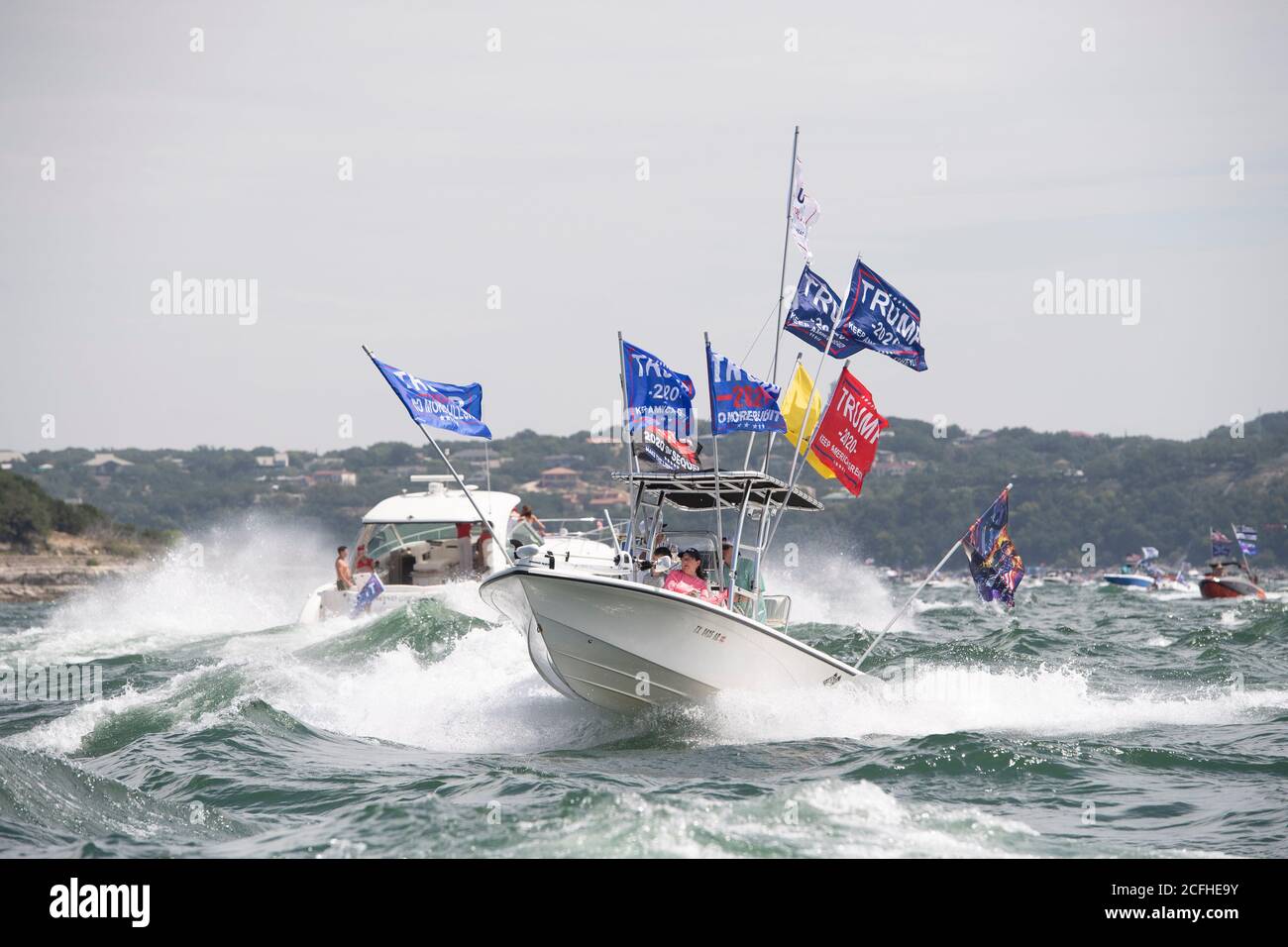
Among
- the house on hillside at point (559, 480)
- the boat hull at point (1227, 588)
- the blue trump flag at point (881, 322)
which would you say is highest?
the blue trump flag at point (881, 322)

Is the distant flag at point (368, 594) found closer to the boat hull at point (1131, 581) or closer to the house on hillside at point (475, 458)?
the boat hull at point (1131, 581)

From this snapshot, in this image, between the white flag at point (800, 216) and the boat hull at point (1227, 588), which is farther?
the boat hull at point (1227, 588)

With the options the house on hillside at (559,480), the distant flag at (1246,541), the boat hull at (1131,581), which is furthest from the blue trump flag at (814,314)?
the house on hillside at (559,480)

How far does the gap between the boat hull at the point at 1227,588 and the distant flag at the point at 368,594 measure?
1458 inches

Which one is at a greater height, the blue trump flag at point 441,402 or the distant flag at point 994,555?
the blue trump flag at point 441,402

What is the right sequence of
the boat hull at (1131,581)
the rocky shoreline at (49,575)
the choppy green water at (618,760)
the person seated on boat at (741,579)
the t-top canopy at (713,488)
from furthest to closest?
1. the boat hull at (1131,581)
2. the rocky shoreline at (49,575)
3. the person seated on boat at (741,579)
4. the t-top canopy at (713,488)
5. the choppy green water at (618,760)

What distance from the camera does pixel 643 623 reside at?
41.3 feet

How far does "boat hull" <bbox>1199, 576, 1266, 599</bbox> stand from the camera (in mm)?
49781

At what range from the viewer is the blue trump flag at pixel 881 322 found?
1431cm

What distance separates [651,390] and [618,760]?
3.61 meters

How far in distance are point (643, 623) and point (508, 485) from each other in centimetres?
9962

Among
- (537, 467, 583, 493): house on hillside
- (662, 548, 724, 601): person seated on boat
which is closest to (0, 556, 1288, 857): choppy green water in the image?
(662, 548, 724, 601): person seated on boat

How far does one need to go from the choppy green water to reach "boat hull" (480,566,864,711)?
0.26 m
